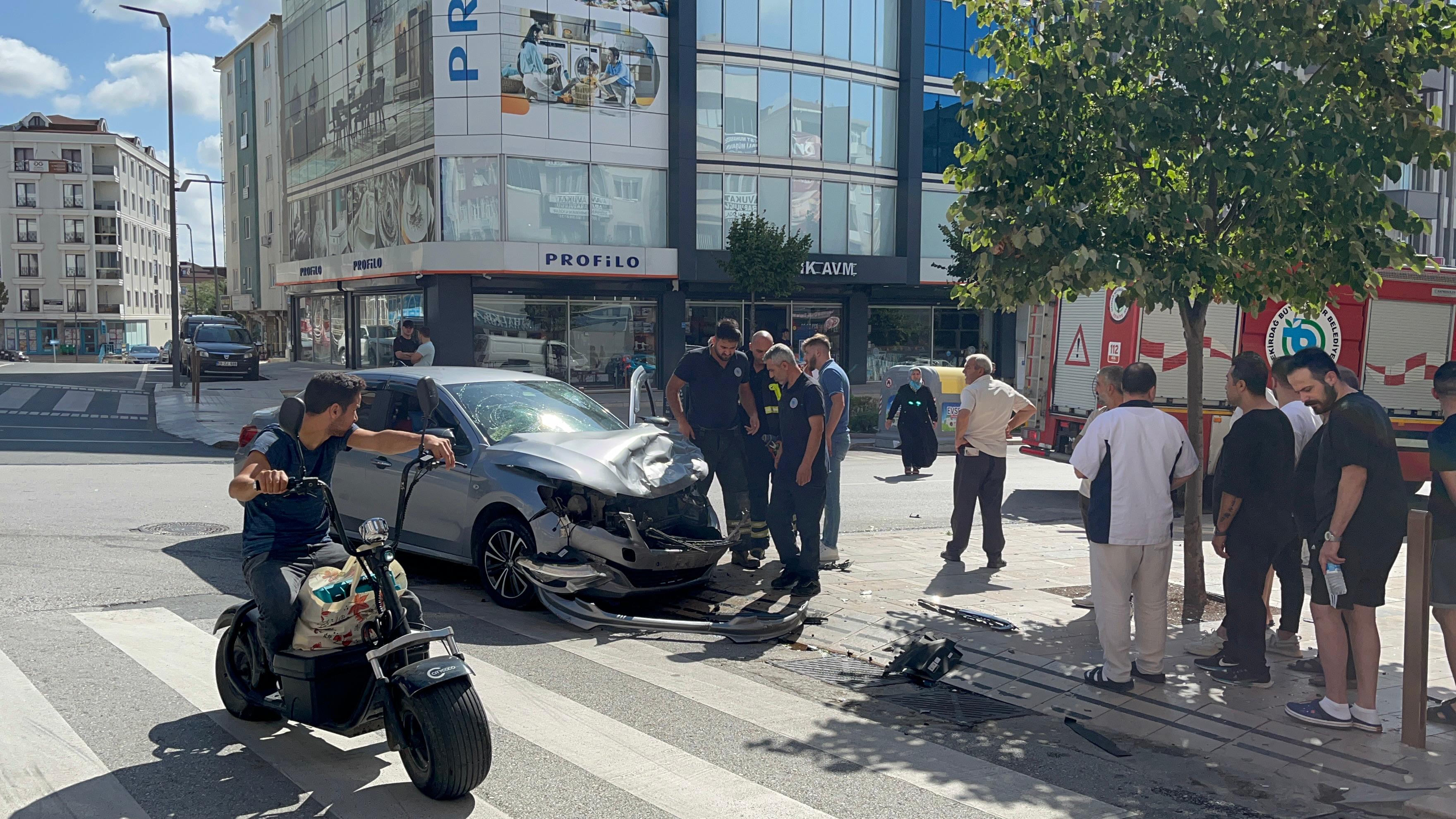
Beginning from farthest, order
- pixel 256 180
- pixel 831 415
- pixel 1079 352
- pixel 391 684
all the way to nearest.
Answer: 1. pixel 256 180
2. pixel 1079 352
3. pixel 831 415
4. pixel 391 684

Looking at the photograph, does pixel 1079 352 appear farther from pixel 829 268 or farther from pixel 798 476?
pixel 829 268

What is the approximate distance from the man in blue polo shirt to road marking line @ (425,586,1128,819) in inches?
112

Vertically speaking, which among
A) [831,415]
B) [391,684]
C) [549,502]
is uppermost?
[831,415]

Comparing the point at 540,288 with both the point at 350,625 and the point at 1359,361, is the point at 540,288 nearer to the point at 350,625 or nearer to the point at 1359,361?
the point at 1359,361

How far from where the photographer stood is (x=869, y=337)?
38.6m

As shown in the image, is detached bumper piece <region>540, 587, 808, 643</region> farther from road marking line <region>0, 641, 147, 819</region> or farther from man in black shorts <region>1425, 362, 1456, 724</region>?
man in black shorts <region>1425, 362, 1456, 724</region>

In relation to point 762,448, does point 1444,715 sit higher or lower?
lower

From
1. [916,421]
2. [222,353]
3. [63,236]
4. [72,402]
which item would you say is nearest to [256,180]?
[222,353]

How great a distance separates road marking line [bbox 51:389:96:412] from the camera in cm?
2461

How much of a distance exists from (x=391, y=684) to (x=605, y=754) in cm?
106

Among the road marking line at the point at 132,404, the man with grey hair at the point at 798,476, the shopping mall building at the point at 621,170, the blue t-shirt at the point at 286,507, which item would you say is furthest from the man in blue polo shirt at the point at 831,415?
the shopping mall building at the point at 621,170

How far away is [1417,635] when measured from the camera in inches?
201

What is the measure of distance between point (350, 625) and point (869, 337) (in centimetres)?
3498

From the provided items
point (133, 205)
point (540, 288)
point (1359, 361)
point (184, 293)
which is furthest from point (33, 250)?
point (1359, 361)
